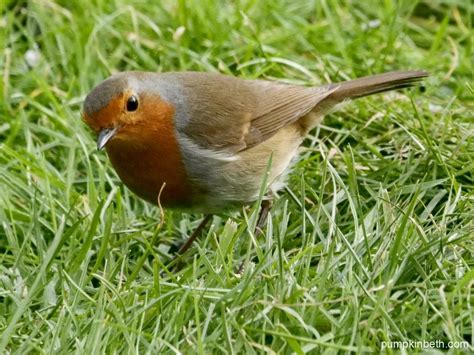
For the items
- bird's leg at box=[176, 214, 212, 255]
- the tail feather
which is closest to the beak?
bird's leg at box=[176, 214, 212, 255]

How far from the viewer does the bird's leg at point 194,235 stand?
489cm

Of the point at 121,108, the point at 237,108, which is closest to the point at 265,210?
the point at 237,108

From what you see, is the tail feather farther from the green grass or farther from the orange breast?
the orange breast

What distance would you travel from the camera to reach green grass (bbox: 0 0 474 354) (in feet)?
11.9

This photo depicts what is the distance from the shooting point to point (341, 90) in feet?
17.4

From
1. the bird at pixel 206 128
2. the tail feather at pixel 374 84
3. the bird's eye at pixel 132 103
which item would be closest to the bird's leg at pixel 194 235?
the bird at pixel 206 128

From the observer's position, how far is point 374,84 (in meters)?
5.29

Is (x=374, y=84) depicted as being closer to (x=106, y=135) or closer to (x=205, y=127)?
(x=205, y=127)

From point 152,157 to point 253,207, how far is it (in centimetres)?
53

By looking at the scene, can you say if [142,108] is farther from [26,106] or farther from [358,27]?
[358,27]

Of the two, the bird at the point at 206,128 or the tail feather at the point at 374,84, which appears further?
the tail feather at the point at 374,84

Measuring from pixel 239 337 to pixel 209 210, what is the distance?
1.34m

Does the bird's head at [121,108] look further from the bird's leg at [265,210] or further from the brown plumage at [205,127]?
the bird's leg at [265,210]

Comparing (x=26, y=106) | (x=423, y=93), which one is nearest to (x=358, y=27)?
(x=423, y=93)
